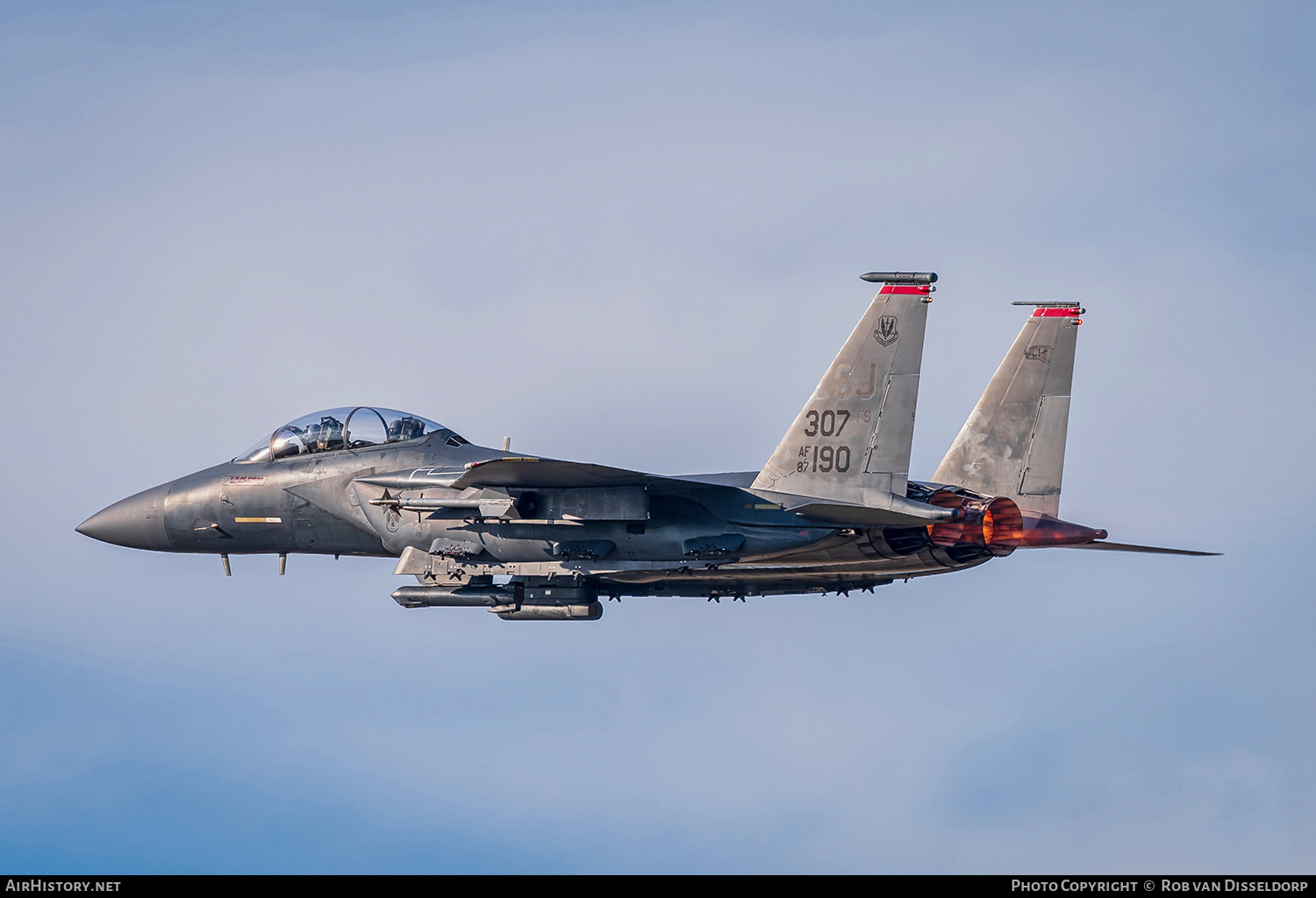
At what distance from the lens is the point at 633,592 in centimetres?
2647

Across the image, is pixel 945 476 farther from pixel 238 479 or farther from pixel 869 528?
pixel 238 479

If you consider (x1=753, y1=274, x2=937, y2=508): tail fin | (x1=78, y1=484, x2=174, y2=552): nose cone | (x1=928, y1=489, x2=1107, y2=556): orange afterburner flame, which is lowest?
(x1=78, y1=484, x2=174, y2=552): nose cone

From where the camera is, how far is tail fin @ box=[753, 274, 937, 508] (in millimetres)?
22625

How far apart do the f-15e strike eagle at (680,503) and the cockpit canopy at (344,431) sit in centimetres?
3

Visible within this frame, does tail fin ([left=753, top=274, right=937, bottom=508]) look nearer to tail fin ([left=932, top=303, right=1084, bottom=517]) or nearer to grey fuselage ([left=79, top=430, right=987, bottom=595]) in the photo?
grey fuselage ([left=79, top=430, right=987, bottom=595])

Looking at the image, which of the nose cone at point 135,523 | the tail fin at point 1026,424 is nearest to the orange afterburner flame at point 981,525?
the tail fin at point 1026,424

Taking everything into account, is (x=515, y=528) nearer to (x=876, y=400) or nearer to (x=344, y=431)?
(x=344, y=431)

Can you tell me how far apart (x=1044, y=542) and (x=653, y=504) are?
6.16 m

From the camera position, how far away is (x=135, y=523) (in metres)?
28.1

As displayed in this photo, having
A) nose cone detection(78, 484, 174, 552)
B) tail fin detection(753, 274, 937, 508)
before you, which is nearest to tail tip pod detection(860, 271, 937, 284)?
tail fin detection(753, 274, 937, 508)

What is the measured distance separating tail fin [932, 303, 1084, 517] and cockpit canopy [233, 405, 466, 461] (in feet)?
27.7

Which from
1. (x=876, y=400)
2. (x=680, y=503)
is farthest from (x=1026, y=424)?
(x=680, y=503)

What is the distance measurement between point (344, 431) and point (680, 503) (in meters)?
6.31
